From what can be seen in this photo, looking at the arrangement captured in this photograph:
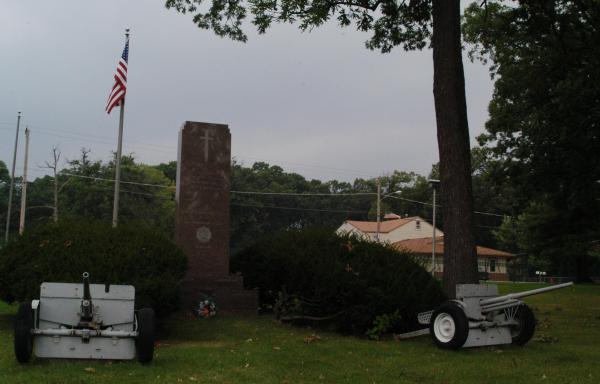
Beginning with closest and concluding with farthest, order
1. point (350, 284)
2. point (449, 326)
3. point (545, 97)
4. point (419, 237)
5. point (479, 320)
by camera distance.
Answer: point (449, 326) → point (479, 320) → point (350, 284) → point (545, 97) → point (419, 237)

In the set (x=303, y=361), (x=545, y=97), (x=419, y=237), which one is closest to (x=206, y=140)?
(x=303, y=361)

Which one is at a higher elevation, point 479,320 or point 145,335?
point 479,320

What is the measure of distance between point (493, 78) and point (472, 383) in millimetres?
15987

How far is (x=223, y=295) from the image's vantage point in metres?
13.2

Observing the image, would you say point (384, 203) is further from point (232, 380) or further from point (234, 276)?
point (232, 380)

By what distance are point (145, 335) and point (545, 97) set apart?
48.7ft

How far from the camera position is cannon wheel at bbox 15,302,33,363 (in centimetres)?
735

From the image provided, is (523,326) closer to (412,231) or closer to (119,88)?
(119,88)

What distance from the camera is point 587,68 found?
17016mm

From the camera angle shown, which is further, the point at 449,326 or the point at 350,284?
the point at 350,284

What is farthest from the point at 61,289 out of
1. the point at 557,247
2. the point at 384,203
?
the point at 384,203

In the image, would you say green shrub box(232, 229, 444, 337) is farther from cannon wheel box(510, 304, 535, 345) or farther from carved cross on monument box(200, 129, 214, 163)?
carved cross on monument box(200, 129, 214, 163)

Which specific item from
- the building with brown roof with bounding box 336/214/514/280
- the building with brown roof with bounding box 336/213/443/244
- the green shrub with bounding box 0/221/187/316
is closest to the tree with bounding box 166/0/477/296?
the green shrub with bounding box 0/221/187/316

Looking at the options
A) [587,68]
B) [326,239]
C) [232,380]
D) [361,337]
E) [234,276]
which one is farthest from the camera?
[587,68]
